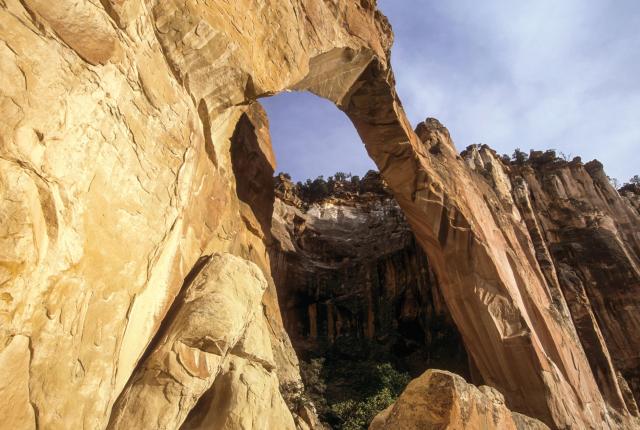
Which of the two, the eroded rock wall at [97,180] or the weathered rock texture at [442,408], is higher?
the eroded rock wall at [97,180]

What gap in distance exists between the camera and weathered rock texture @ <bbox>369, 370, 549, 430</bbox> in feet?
16.7

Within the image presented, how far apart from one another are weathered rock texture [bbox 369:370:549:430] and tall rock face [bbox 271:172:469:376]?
9.97 metres

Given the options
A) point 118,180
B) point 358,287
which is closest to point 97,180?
point 118,180

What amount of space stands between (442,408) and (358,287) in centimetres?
1494

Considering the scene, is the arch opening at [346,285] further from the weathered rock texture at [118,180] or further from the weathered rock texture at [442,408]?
the weathered rock texture at [442,408]

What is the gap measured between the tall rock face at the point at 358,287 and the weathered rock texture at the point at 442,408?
32.7 feet

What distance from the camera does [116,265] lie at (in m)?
4.12

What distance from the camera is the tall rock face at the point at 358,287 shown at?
16.4 meters

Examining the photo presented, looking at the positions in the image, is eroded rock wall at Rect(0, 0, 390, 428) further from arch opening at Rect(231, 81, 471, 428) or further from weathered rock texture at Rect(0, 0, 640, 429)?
arch opening at Rect(231, 81, 471, 428)

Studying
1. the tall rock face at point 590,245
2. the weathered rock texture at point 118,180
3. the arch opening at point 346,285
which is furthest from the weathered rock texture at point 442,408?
the tall rock face at point 590,245

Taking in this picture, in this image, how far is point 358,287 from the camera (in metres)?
20.0

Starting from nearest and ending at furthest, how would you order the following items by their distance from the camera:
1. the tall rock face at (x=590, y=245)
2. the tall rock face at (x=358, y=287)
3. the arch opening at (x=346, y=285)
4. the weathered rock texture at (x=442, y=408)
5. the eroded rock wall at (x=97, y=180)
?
1. the eroded rock wall at (x=97, y=180)
2. the weathered rock texture at (x=442, y=408)
3. the arch opening at (x=346, y=285)
4. the tall rock face at (x=590, y=245)
5. the tall rock face at (x=358, y=287)

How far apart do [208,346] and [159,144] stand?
97.6 inches

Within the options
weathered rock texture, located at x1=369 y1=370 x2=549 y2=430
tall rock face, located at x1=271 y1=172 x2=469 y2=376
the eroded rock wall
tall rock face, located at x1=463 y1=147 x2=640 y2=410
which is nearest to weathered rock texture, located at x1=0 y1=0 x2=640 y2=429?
the eroded rock wall
